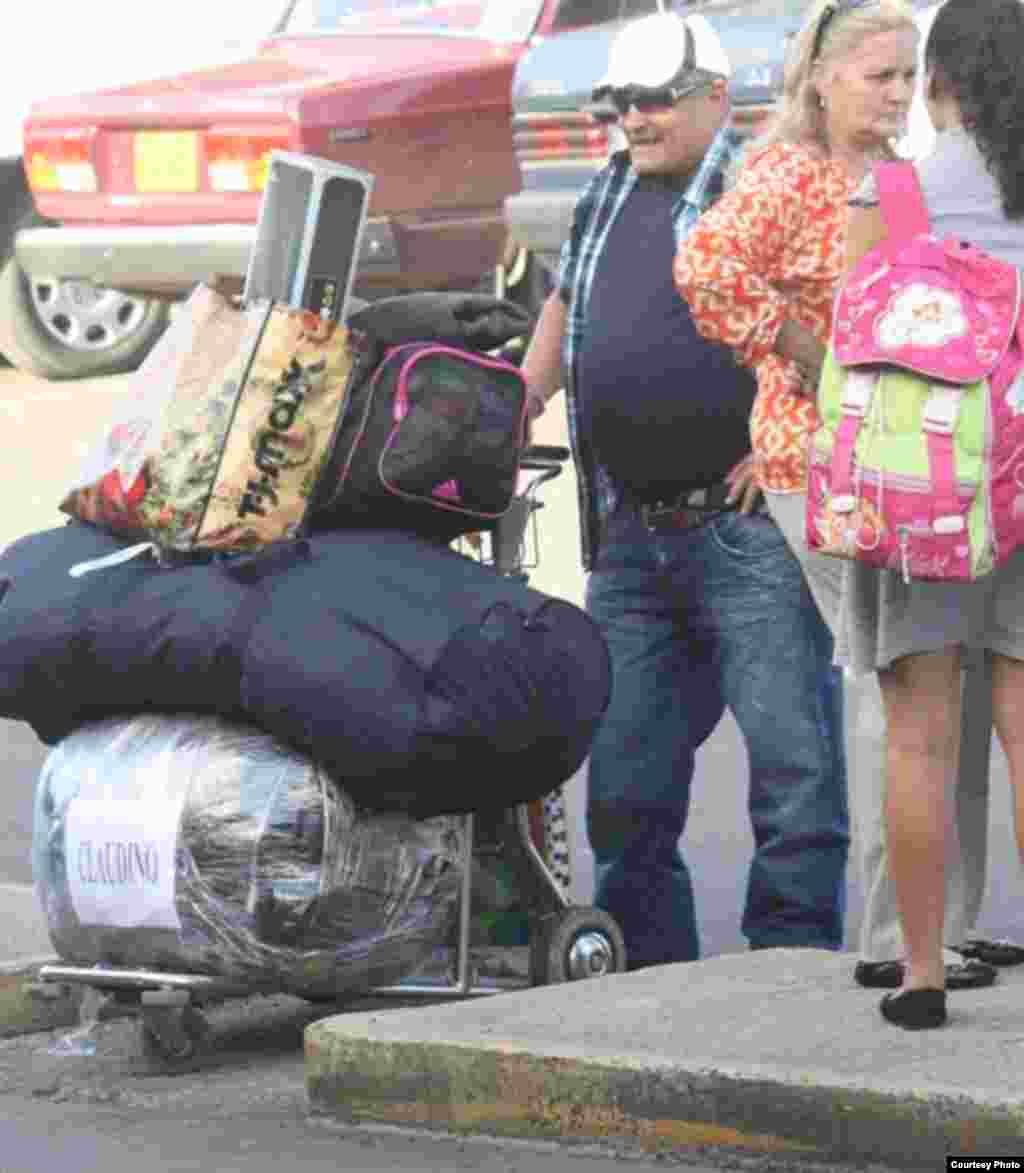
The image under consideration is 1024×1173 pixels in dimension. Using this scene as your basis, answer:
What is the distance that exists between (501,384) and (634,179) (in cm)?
56

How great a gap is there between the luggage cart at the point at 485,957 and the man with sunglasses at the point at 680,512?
0.62 ft

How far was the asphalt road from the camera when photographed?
7625 millimetres

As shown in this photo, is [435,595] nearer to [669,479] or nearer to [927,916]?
[669,479]

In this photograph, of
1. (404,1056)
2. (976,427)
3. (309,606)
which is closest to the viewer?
(976,427)

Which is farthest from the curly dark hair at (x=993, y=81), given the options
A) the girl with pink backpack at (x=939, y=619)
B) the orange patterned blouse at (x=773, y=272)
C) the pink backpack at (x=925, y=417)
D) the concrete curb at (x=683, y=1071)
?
the concrete curb at (x=683, y=1071)

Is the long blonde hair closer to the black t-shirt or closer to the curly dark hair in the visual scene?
the black t-shirt

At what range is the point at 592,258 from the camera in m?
6.52

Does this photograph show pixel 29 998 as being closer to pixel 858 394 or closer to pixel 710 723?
pixel 710 723

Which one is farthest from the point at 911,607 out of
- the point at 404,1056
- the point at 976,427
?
the point at 404,1056

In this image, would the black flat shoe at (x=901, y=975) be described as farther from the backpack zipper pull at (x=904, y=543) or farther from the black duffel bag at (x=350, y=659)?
the backpack zipper pull at (x=904, y=543)

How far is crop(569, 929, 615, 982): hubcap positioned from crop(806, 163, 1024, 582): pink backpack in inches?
52.0

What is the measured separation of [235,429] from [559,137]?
800cm

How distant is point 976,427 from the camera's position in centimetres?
522

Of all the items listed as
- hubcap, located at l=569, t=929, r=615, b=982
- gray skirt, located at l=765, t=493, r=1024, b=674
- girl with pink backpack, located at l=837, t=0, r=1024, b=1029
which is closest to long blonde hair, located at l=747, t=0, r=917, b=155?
girl with pink backpack, located at l=837, t=0, r=1024, b=1029
